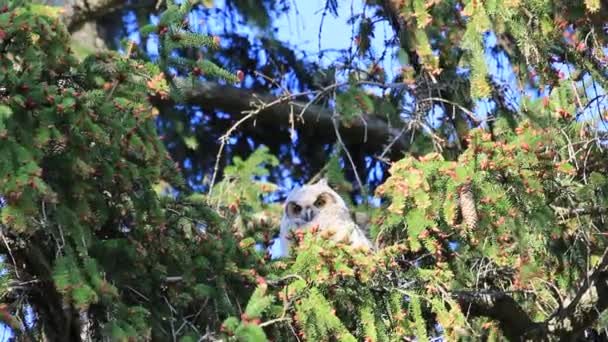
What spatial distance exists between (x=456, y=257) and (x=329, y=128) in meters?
3.60

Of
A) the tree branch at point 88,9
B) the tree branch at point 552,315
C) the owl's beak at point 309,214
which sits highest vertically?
the tree branch at point 88,9

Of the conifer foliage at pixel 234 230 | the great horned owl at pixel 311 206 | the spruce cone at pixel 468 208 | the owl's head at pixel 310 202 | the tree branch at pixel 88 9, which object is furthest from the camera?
the tree branch at pixel 88 9

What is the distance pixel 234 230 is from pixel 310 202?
10.4ft

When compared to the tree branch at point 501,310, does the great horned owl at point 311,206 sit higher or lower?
higher

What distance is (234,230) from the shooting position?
179 inches

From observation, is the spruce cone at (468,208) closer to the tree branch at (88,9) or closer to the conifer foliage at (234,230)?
the conifer foliage at (234,230)

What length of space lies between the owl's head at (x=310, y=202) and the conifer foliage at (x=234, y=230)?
235 cm

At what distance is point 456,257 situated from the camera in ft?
16.9

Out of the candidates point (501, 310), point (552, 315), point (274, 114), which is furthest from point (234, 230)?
point (274, 114)

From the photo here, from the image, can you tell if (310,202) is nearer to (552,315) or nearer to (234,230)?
(552,315)

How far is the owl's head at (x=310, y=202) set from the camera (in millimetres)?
7668

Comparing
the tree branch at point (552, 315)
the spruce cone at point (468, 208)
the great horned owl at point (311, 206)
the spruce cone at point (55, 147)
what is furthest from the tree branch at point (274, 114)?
the spruce cone at point (55, 147)

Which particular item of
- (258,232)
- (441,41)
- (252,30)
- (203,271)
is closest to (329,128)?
(252,30)

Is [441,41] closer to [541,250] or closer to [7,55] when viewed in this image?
[541,250]
